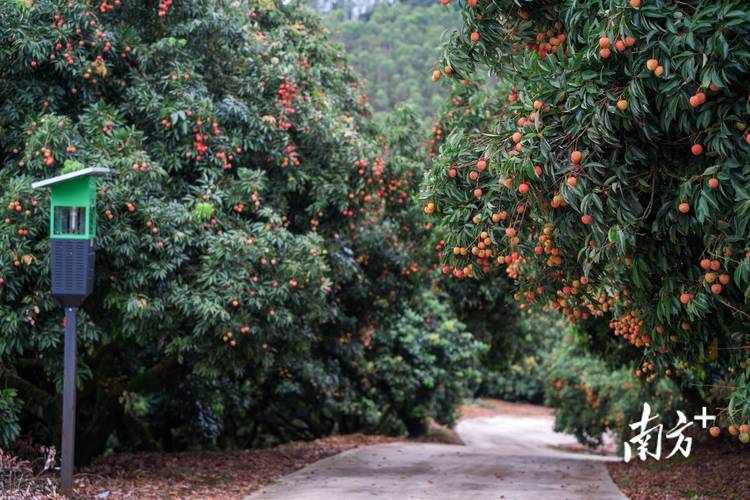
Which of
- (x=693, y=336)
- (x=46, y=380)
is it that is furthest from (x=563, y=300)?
(x=46, y=380)

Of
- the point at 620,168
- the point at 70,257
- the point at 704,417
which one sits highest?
the point at 620,168

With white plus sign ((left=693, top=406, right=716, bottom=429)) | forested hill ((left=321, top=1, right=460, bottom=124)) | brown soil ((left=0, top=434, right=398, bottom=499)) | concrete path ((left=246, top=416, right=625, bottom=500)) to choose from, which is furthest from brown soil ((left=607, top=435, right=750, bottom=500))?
forested hill ((left=321, top=1, right=460, bottom=124))

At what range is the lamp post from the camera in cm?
722

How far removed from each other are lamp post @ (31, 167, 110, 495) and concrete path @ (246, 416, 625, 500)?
226cm

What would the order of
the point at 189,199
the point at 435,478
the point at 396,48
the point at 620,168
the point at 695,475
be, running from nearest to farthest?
the point at 620,168 < the point at 189,199 < the point at 695,475 < the point at 435,478 < the point at 396,48

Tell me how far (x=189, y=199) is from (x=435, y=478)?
187 inches

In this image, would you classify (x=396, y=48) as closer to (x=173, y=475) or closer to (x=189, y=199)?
(x=189, y=199)

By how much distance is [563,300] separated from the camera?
629cm

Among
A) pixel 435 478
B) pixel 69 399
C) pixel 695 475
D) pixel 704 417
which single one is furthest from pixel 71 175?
pixel 695 475

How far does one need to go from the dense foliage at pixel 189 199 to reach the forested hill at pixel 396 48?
94.7 ft

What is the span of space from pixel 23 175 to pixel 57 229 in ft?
3.19

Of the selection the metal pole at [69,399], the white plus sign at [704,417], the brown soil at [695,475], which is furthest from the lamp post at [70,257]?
the brown soil at [695,475]

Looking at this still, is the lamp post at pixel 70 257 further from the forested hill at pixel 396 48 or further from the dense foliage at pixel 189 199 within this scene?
the forested hill at pixel 396 48

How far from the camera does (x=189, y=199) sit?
8695 millimetres
